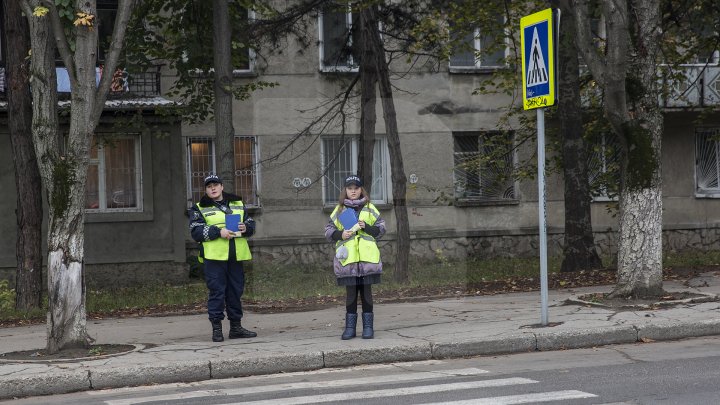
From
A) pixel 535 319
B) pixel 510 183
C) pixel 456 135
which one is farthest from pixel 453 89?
pixel 535 319

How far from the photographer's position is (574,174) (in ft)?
58.9

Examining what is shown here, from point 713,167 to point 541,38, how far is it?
17388 mm

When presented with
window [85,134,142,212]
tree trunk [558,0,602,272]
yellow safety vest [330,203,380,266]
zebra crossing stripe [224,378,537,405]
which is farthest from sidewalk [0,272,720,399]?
window [85,134,142,212]

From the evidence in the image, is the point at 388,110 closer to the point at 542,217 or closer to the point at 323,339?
the point at 542,217

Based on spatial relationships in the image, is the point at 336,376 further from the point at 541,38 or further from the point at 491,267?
the point at 491,267

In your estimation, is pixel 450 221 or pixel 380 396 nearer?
pixel 380 396

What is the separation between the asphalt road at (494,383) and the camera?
7.67 m

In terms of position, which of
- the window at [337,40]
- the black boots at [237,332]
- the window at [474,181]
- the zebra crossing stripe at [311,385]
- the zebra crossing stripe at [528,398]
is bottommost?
the zebra crossing stripe at [311,385]

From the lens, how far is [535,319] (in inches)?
456

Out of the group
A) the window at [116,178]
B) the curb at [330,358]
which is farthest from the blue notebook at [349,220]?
the window at [116,178]

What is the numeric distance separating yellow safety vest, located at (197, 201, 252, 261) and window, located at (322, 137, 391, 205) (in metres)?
12.8

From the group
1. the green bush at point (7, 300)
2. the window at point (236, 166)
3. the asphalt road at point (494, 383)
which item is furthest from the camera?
the window at point (236, 166)

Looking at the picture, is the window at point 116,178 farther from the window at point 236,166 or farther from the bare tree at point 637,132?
the bare tree at point 637,132

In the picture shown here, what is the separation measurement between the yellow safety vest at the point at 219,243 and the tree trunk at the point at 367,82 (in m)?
7.26
